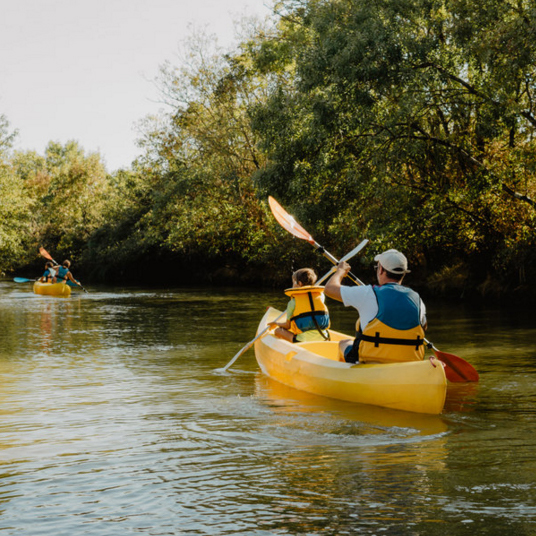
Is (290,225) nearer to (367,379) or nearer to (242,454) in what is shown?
(367,379)

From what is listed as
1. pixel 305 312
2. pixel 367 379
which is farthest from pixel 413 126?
pixel 367 379

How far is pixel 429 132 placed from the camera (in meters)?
16.9

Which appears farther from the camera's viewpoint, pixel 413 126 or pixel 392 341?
pixel 413 126

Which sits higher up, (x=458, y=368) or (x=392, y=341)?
(x=392, y=341)

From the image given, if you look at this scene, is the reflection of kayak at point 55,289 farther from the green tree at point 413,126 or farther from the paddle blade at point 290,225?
the paddle blade at point 290,225

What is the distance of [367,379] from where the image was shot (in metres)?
6.20

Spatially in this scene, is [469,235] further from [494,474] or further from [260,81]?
[494,474]

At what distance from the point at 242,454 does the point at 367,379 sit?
167 cm

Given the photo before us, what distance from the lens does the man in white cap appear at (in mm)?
5723

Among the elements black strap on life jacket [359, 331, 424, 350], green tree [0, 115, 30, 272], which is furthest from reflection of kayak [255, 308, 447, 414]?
green tree [0, 115, 30, 272]

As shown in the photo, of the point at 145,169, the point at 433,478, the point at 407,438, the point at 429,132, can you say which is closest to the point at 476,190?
the point at 429,132

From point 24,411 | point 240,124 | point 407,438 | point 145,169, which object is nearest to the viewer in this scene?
point 407,438

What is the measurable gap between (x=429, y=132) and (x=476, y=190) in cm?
230

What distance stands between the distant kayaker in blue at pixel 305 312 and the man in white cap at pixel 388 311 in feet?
6.09
